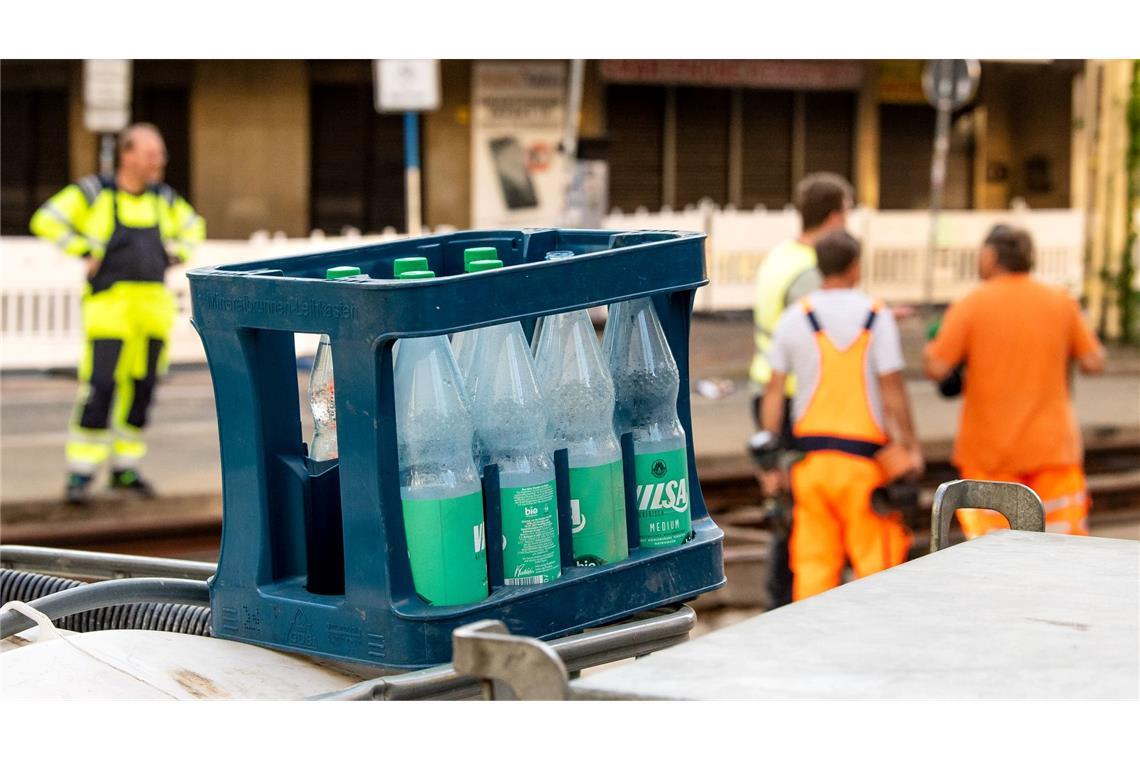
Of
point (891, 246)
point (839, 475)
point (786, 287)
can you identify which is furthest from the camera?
point (891, 246)

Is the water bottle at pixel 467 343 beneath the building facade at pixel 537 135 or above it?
beneath

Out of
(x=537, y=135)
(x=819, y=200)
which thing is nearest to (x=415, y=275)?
(x=819, y=200)

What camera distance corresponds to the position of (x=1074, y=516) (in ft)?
20.5

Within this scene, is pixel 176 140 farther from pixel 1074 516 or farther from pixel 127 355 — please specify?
pixel 1074 516

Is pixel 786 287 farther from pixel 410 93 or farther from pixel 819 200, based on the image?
pixel 410 93

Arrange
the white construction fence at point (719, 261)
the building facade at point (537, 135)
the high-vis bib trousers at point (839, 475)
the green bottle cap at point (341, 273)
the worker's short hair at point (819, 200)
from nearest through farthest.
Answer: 1. the green bottle cap at point (341, 273)
2. the high-vis bib trousers at point (839, 475)
3. the worker's short hair at point (819, 200)
4. the white construction fence at point (719, 261)
5. the building facade at point (537, 135)

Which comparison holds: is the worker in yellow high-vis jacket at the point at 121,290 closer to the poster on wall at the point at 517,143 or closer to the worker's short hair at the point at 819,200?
the worker's short hair at the point at 819,200

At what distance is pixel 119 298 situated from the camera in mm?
9516

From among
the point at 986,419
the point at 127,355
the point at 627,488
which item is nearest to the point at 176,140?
the point at 127,355

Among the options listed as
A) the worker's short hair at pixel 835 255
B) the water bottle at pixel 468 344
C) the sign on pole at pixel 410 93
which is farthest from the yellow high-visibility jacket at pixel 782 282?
the sign on pole at pixel 410 93

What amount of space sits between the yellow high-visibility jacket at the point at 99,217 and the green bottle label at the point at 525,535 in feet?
25.7

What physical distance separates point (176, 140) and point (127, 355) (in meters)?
11.1

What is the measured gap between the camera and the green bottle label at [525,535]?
2.07 meters

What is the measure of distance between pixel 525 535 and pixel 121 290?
791 centimetres
